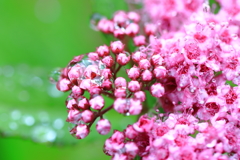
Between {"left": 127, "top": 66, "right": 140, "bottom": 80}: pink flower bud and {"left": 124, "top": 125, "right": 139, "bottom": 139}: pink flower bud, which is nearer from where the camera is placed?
{"left": 124, "top": 125, "right": 139, "bottom": 139}: pink flower bud

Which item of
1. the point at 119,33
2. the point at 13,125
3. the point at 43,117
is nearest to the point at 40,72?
the point at 43,117

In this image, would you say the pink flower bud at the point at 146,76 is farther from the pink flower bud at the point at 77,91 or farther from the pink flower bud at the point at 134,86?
the pink flower bud at the point at 77,91

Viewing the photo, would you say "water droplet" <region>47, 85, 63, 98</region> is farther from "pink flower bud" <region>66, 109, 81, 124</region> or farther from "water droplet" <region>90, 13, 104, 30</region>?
"pink flower bud" <region>66, 109, 81, 124</region>

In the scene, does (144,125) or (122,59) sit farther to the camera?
(122,59)

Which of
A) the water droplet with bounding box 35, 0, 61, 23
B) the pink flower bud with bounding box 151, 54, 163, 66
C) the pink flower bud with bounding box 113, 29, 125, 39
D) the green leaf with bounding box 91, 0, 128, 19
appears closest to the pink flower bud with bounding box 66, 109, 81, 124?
the pink flower bud with bounding box 151, 54, 163, 66

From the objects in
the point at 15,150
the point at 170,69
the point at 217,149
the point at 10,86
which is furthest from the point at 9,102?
the point at 217,149

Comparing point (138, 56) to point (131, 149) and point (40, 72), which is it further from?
point (40, 72)

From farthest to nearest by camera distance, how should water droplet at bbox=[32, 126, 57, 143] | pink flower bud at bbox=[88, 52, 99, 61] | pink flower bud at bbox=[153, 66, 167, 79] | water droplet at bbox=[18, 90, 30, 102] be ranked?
water droplet at bbox=[18, 90, 30, 102], water droplet at bbox=[32, 126, 57, 143], pink flower bud at bbox=[88, 52, 99, 61], pink flower bud at bbox=[153, 66, 167, 79]

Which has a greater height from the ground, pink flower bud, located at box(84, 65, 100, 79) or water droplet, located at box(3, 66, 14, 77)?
water droplet, located at box(3, 66, 14, 77)
